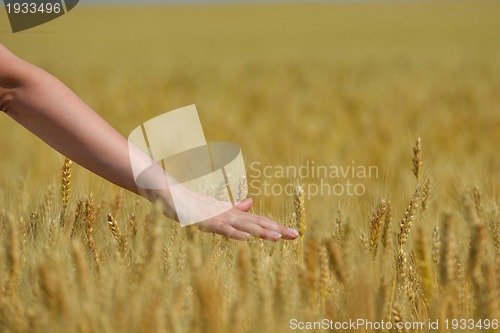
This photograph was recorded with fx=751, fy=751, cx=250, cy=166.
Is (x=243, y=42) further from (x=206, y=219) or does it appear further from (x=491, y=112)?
(x=206, y=219)

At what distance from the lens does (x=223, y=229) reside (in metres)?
1.25

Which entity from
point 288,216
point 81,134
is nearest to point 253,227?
point 288,216

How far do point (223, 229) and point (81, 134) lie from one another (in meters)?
0.28

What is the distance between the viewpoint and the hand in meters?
1.24

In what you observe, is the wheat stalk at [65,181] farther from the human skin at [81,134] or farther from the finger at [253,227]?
the finger at [253,227]

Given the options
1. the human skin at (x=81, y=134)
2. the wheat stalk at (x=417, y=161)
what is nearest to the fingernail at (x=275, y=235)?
the human skin at (x=81, y=134)

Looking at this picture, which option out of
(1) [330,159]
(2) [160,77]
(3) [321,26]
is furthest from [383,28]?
(1) [330,159]

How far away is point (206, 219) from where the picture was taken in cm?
126

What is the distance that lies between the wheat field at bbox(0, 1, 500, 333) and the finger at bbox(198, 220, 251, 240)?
2 centimetres

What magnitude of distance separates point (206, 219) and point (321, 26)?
26156 millimetres

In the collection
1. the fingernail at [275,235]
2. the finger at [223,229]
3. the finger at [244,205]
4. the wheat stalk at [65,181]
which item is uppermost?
the wheat stalk at [65,181]

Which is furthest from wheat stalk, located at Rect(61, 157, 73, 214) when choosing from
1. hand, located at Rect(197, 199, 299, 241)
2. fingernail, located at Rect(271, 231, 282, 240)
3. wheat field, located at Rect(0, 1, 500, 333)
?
fingernail, located at Rect(271, 231, 282, 240)

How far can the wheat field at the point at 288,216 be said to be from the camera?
35.9 inches

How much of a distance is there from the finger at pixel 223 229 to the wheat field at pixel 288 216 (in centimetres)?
2
